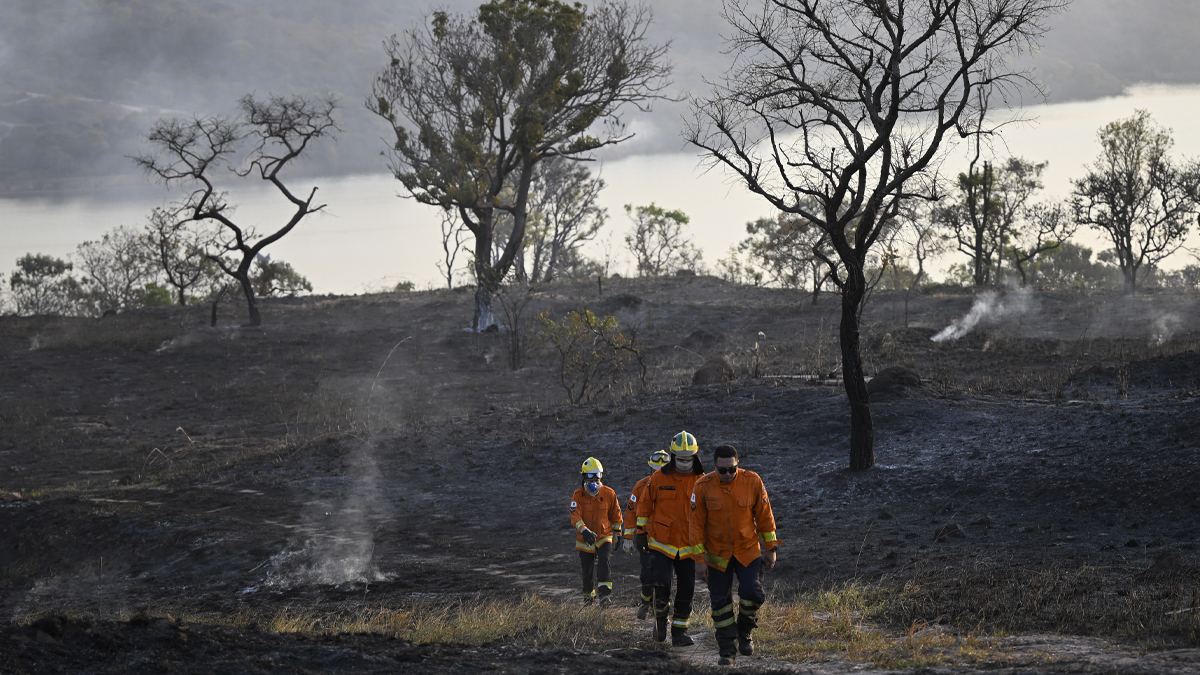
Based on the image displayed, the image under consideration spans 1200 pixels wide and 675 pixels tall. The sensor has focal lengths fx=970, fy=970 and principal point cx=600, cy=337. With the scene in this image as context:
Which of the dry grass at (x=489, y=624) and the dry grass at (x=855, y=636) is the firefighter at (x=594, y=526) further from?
the dry grass at (x=855, y=636)

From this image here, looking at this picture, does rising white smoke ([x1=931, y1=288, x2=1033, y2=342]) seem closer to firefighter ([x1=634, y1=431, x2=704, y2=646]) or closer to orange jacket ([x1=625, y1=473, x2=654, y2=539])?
orange jacket ([x1=625, y1=473, x2=654, y2=539])

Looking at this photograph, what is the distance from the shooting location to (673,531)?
25.5 feet

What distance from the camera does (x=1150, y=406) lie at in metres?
14.3

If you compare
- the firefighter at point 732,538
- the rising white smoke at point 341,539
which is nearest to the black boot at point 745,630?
the firefighter at point 732,538

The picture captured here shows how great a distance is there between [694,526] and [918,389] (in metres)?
11.1

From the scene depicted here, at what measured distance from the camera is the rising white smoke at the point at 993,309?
30356 mm

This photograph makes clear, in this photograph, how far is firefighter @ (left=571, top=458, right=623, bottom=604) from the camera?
9.61 m

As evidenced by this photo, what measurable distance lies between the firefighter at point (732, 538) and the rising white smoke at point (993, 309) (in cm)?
2219

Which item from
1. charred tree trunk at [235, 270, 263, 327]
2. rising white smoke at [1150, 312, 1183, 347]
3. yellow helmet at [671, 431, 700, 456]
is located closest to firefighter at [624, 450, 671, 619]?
yellow helmet at [671, 431, 700, 456]

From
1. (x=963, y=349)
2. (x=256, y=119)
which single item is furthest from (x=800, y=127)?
(x=256, y=119)

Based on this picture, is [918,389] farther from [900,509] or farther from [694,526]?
[694,526]

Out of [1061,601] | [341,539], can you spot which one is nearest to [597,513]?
[1061,601]

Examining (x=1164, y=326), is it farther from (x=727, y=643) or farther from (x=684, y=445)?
(x=727, y=643)

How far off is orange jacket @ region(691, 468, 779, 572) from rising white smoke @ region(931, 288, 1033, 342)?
72.7ft
